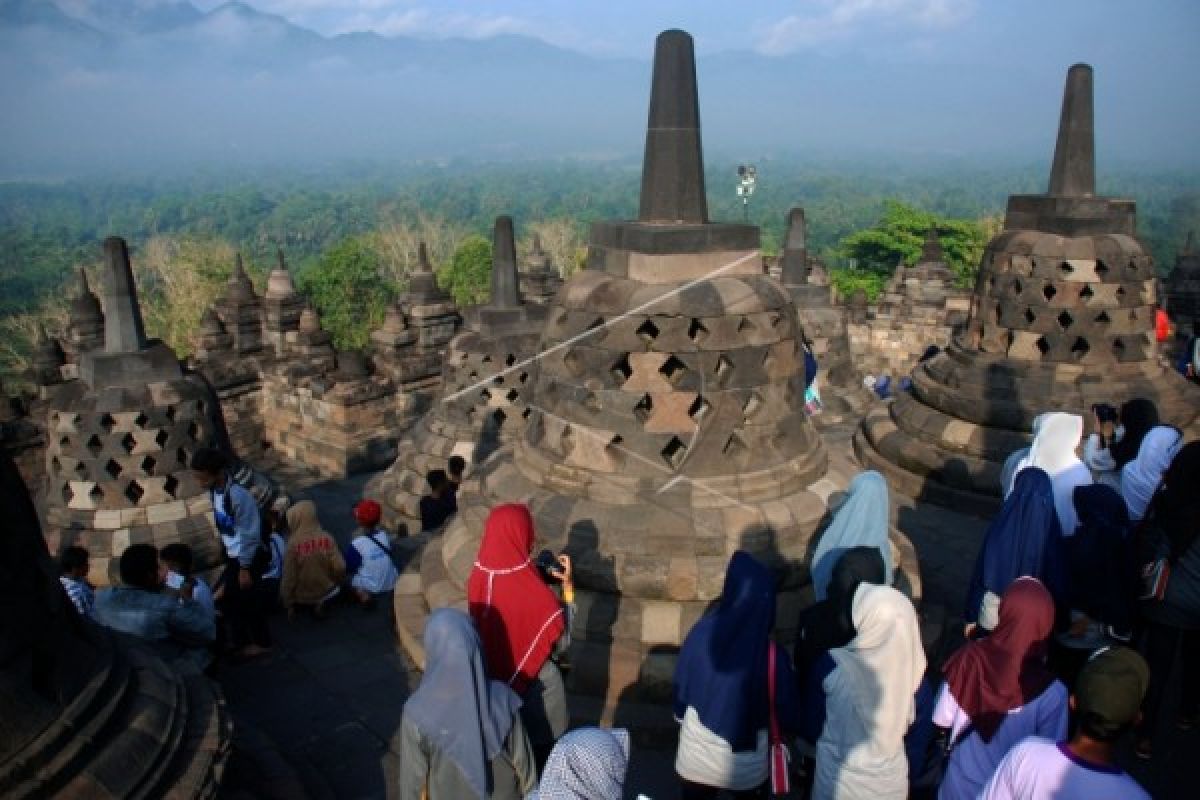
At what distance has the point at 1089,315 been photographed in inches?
306

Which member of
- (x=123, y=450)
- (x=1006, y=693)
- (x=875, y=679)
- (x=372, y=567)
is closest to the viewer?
(x=875, y=679)

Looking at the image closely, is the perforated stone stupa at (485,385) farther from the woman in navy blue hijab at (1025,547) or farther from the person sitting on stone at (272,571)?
the woman in navy blue hijab at (1025,547)

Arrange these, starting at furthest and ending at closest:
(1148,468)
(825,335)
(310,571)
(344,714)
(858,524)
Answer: (825,335) → (310,571) → (1148,468) → (344,714) → (858,524)

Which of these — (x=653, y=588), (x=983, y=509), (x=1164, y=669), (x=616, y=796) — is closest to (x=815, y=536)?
(x=653, y=588)

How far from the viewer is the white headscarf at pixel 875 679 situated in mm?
3037

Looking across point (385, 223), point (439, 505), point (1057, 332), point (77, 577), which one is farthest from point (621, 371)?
point (385, 223)

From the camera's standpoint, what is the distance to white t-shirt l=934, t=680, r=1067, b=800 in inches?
126

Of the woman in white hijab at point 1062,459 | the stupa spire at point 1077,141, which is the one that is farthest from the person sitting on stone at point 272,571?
the stupa spire at point 1077,141

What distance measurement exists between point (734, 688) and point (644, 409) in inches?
80.3

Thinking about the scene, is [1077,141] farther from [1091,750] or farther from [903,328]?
[903,328]

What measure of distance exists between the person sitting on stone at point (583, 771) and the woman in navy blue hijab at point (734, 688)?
2.43 ft

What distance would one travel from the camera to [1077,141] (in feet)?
25.9

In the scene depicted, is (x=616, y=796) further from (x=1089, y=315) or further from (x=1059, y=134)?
(x=1059, y=134)

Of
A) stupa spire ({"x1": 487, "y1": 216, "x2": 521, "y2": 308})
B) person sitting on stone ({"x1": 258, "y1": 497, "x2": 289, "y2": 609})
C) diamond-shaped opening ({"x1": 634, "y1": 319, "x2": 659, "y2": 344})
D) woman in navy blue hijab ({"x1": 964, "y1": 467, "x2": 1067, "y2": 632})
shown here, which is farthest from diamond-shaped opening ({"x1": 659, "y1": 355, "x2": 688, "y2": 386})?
stupa spire ({"x1": 487, "y1": 216, "x2": 521, "y2": 308})
